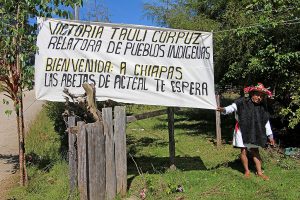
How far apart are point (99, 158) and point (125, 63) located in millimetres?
1707

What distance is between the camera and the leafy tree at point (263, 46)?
9203 millimetres

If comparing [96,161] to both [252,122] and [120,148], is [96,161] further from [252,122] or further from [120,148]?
[252,122]

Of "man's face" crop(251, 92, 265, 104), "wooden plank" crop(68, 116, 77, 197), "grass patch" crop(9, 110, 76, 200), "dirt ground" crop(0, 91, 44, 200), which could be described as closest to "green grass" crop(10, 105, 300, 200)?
"grass patch" crop(9, 110, 76, 200)

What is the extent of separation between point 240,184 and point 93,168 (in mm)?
2433

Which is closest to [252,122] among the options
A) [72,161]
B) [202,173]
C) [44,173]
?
[202,173]

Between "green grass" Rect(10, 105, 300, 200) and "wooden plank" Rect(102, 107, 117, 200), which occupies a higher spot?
"wooden plank" Rect(102, 107, 117, 200)

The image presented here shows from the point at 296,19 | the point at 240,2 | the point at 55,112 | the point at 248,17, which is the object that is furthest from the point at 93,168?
the point at 55,112

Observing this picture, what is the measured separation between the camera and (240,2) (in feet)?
38.6

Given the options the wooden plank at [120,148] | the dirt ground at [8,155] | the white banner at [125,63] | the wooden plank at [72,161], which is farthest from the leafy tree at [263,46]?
the dirt ground at [8,155]

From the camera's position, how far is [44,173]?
8258 mm

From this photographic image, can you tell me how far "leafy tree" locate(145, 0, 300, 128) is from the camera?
9.20 meters

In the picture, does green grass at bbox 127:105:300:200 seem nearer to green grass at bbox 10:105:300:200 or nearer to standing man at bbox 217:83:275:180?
green grass at bbox 10:105:300:200

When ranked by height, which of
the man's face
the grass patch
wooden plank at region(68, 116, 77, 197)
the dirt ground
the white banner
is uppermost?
the white banner

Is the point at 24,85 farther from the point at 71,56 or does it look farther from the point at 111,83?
the point at 111,83
